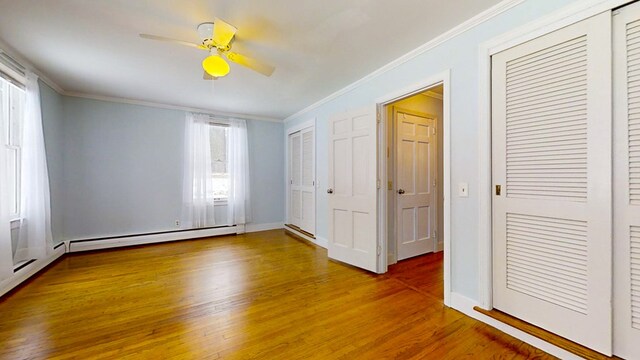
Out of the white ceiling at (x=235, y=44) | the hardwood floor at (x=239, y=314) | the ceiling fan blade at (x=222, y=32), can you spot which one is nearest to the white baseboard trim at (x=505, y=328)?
the hardwood floor at (x=239, y=314)

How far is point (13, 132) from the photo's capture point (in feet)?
8.99

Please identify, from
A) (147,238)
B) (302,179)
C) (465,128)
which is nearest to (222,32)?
→ (465,128)

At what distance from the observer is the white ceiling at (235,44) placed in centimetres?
185

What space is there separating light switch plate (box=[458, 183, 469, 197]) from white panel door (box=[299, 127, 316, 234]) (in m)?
2.63

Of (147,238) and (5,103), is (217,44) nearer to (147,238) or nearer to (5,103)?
(5,103)

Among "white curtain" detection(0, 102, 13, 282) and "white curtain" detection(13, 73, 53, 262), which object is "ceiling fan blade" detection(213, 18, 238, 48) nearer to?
"white curtain" detection(0, 102, 13, 282)

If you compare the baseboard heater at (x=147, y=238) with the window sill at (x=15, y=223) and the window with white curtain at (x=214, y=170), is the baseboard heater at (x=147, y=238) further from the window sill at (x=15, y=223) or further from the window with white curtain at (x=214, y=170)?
the window sill at (x=15, y=223)

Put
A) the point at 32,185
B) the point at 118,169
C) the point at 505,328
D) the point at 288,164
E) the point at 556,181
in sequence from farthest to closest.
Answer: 1. the point at 288,164
2. the point at 118,169
3. the point at 32,185
4. the point at 505,328
5. the point at 556,181

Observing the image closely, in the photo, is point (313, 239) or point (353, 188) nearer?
point (353, 188)

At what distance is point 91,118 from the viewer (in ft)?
→ 13.0

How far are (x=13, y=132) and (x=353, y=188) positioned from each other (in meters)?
3.87

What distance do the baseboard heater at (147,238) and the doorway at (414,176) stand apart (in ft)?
10.5

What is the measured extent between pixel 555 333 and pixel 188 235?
4921 millimetres

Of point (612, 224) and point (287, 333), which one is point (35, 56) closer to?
point (287, 333)
